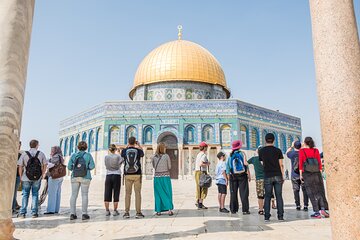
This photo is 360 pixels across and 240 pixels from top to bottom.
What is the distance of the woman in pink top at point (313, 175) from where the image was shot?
5.04 metres

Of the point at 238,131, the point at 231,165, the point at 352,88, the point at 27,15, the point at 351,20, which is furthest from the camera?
the point at 238,131

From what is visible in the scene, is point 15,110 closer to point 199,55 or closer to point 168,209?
point 168,209

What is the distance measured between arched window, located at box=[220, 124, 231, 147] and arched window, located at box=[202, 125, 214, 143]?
2.55 feet

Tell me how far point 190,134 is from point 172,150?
1.87 metres

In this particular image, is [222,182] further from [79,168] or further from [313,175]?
[79,168]

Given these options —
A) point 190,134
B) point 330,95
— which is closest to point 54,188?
point 330,95

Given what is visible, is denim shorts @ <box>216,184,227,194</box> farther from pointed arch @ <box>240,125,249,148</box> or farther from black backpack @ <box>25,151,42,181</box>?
pointed arch @ <box>240,125,249,148</box>

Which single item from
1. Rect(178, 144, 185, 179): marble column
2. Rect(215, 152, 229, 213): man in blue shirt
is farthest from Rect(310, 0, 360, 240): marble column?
Rect(178, 144, 185, 179): marble column

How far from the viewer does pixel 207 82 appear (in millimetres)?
26500

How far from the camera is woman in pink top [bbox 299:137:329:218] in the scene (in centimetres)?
504

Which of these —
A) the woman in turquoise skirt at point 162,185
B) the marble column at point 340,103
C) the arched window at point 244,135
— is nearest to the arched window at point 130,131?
the arched window at point 244,135

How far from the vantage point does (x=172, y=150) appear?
23.5 meters

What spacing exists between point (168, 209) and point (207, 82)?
866 inches

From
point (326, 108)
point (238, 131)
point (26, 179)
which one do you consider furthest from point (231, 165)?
point (238, 131)
